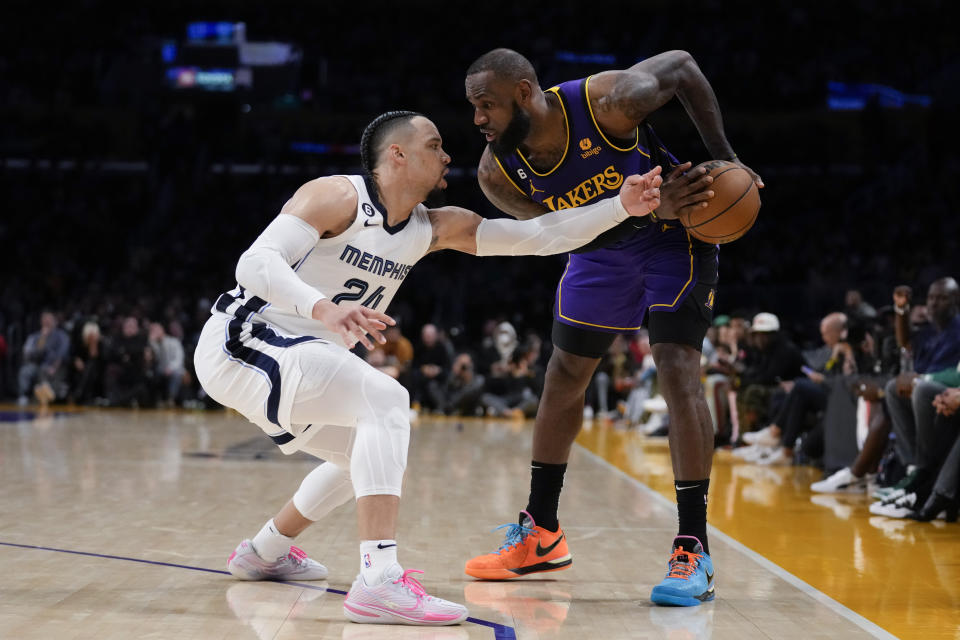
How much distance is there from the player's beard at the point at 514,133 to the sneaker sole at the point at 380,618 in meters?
1.67

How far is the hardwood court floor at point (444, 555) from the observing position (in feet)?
10.0

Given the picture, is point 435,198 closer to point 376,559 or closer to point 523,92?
point 523,92

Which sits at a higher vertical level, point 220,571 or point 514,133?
point 514,133

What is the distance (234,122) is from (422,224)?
925 inches

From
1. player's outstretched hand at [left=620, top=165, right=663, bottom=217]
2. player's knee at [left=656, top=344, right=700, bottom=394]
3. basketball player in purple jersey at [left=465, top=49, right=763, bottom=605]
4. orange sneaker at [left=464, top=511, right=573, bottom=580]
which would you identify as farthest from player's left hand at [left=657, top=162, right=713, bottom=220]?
orange sneaker at [left=464, top=511, right=573, bottom=580]

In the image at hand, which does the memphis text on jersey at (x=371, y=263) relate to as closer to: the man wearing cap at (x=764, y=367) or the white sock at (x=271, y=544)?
the white sock at (x=271, y=544)

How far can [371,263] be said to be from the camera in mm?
3379

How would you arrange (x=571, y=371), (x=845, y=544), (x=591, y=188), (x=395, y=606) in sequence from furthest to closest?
1. (x=845, y=544)
2. (x=571, y=371)
3. (x=591, y=188)
4. (x=395, y=606)

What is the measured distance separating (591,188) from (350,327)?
4.26 ft

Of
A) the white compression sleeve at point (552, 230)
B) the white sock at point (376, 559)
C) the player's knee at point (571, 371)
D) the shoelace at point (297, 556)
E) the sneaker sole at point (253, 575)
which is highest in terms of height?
the white compression sleeve at point (552, 230)

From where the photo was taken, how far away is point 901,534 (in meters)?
5.00

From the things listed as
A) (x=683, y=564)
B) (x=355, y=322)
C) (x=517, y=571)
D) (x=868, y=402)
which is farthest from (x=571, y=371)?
(x=868, y=402)

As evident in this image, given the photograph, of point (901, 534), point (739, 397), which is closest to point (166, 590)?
point (901, 534)

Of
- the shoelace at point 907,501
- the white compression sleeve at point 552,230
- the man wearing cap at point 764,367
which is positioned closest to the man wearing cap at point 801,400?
the man wearing cap at point 764,367
